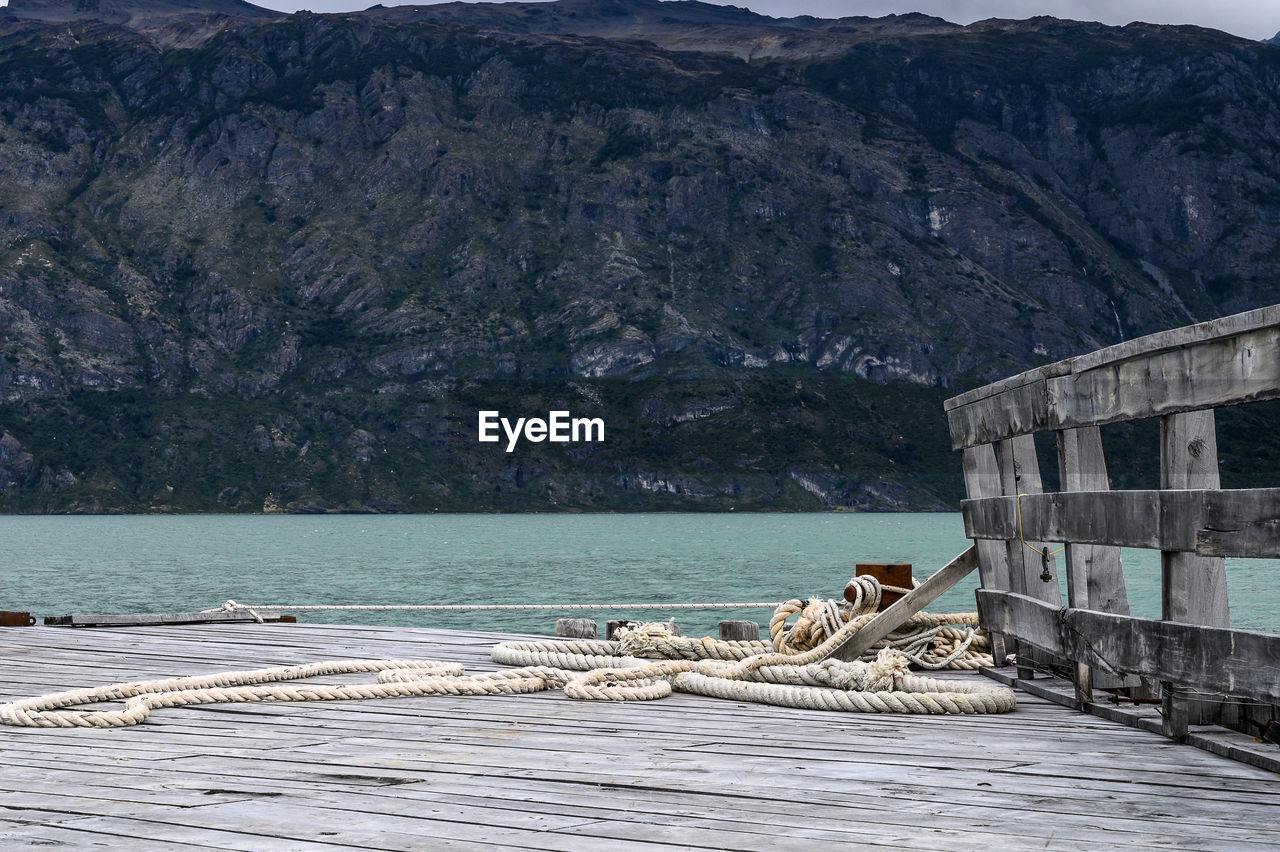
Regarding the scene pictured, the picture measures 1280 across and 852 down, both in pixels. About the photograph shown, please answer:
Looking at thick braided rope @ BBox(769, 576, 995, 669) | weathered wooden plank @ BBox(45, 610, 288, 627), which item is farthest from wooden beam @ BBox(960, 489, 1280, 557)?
weathered wooden plank @ BBox(45, 610, 288, 627)

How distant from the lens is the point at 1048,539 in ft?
18.9

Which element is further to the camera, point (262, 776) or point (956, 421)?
point (956, 421)

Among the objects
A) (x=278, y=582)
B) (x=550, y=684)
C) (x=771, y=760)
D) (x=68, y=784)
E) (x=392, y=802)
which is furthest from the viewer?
(x=278, y=582)

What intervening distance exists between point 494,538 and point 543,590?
72.7 meters

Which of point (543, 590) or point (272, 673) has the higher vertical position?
point (272, 673)

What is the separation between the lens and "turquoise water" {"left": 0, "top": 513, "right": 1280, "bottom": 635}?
46.5 m

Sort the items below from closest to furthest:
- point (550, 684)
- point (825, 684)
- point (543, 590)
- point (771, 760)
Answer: point (771, 760)
point (825, 684)
point (550, 684)
point (543, 590)

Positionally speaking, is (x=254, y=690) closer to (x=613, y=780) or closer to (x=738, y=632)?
(x=613, y=780)

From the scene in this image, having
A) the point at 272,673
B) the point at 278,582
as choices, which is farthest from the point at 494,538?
the point at 272,673

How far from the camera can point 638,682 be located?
7.07 m

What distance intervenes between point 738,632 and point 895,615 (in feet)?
6.31

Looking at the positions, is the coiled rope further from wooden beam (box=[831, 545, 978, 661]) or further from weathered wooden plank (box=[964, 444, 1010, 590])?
weathered wooden plank (box=[964, 444, 1010, 590])

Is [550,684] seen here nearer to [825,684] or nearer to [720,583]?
[825,684]

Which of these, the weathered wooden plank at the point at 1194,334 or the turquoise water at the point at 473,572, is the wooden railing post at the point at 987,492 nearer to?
the weathered wooden plank at the point at 1194,334
